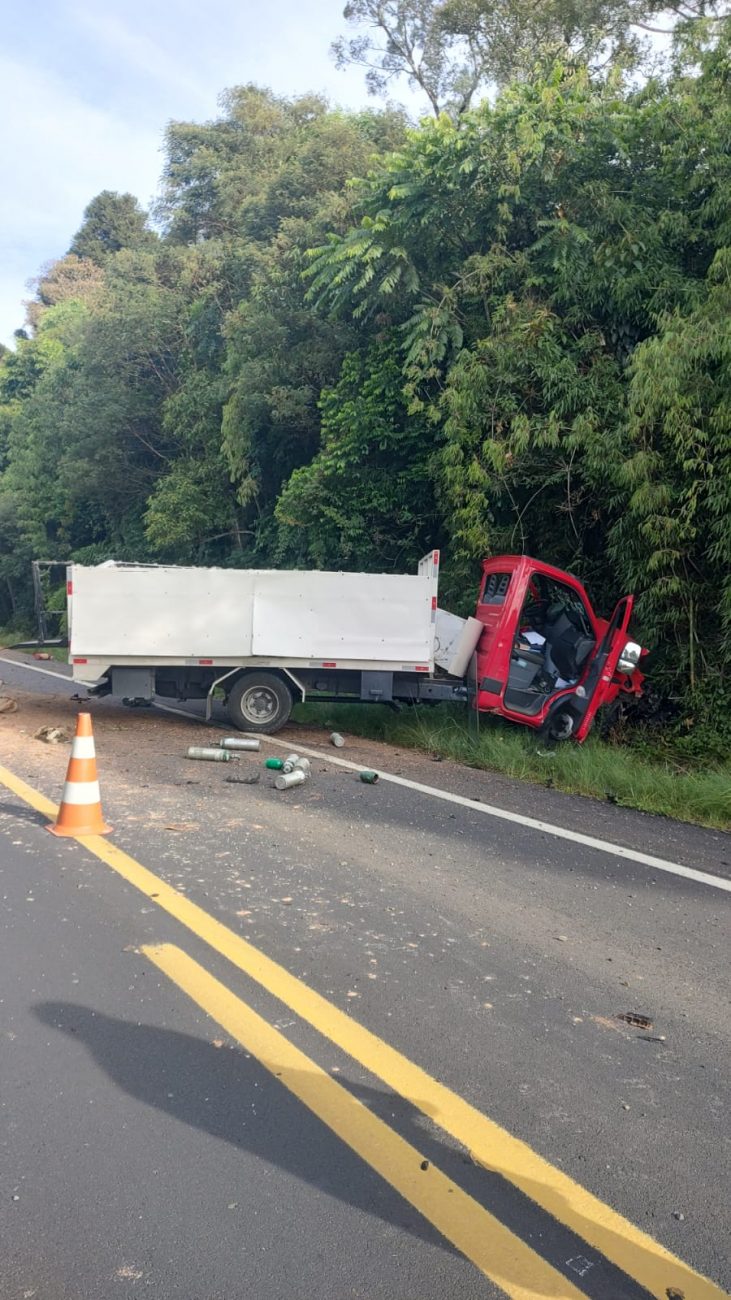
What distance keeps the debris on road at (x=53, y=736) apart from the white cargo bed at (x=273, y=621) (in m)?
0.78

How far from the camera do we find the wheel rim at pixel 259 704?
10.8 meters

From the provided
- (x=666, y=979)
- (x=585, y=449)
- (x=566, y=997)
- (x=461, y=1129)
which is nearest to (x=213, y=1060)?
(x=461, y=1129)

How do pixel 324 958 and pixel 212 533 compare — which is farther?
pixel 212 533

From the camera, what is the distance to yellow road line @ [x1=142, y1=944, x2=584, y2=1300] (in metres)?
2.44

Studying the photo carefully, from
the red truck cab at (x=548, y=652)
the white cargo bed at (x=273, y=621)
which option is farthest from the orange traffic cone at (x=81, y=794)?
the red truck cab at (x=548, y=652)

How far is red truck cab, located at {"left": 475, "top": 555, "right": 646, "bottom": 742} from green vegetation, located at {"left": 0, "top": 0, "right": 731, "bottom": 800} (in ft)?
1.61

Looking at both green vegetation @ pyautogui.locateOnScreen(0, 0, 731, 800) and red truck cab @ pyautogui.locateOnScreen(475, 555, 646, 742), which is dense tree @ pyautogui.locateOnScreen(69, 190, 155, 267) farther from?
red truck cab @ pyautogui.locateOnScreen(475, 555, 646, 742)

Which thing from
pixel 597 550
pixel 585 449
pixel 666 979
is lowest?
pixel 666 979

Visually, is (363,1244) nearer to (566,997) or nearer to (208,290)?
(566,997)

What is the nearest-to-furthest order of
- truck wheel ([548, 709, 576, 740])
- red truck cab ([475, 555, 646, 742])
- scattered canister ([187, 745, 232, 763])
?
1. scattered canister ([187, 745, 232, 763])
2. red truck cab ([475, 555, 646, 742])
3. truck wheel ([548, 709, 576, 740])

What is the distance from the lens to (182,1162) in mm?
2818

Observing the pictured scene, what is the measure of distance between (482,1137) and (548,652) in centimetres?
796

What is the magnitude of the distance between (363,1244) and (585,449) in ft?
30.9

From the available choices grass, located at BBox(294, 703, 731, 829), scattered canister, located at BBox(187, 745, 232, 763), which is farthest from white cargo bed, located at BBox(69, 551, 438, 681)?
scattered canister, located at BBox(187, 745, 232, 763)
